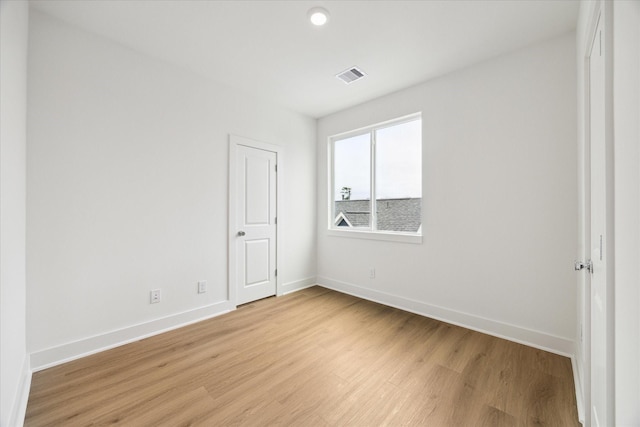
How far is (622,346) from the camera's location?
792mm

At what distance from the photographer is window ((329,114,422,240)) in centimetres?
321

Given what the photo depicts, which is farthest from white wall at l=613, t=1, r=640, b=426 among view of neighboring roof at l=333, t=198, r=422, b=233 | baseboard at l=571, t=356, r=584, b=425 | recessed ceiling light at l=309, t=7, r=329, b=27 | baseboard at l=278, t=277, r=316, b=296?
baseboard at l=278, t=277, r=316, b=296

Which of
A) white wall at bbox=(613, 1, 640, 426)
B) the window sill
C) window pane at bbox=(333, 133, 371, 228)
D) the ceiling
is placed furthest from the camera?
window pane at bbox=(333, 133, 371, 228)

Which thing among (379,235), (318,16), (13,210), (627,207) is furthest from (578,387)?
(13,210)

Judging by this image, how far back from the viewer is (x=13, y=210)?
151 centimetres

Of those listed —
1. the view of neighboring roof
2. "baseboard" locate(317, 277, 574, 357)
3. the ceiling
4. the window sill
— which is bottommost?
"baseboard" locate(317, 277, 574, 357)

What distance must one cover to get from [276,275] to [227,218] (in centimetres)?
109

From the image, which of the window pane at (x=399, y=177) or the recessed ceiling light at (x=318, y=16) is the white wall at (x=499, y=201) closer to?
the window pane at (x=399, y=177)

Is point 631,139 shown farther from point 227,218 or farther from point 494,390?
point 227,218

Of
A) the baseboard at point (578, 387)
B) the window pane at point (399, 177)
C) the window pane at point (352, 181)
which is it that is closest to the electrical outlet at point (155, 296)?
the window pane at point (352, 181)

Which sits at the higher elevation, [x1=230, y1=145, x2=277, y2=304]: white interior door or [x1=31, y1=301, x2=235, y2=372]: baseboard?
[x1=230, y1=145, x2=277, y2=304]: white interior door

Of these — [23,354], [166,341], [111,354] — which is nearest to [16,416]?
[23,354]

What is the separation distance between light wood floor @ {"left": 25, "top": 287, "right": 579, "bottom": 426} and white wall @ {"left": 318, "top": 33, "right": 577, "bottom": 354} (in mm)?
338

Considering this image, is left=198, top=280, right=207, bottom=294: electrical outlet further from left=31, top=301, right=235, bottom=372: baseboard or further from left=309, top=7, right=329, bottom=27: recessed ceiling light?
left=309, top=7, right=329, bottom=27: recessed ceiling light
